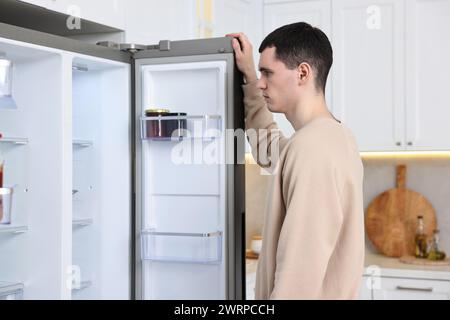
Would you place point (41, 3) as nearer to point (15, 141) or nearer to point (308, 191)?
point (15, 141)

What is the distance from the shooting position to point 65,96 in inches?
75.6

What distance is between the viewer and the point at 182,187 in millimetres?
2191

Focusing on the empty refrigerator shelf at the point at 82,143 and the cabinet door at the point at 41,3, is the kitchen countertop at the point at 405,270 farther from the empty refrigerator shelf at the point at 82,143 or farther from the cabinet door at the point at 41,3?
the cabinet door at the point at 41,3

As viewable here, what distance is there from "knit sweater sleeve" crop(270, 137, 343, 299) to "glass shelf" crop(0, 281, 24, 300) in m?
0.78

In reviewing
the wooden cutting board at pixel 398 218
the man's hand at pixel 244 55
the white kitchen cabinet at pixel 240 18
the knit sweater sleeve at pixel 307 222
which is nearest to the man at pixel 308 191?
the knit sweater sleeve at pixel 307 222

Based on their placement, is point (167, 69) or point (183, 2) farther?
point (183, 2)

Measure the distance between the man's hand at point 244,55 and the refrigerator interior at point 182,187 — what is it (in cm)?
8

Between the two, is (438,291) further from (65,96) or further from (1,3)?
(1,3)

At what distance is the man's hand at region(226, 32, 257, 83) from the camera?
2.05m

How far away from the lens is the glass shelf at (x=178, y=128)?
2.09 m

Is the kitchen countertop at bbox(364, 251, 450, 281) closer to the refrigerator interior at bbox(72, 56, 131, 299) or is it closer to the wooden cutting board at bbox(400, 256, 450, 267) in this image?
the wooden cutting board at bbox(400, 256, 450, 267)

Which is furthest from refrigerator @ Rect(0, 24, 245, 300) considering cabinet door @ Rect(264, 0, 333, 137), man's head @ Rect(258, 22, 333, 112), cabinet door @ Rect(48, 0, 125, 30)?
cabinet door @ Rect(264, 0, 333, 137)
